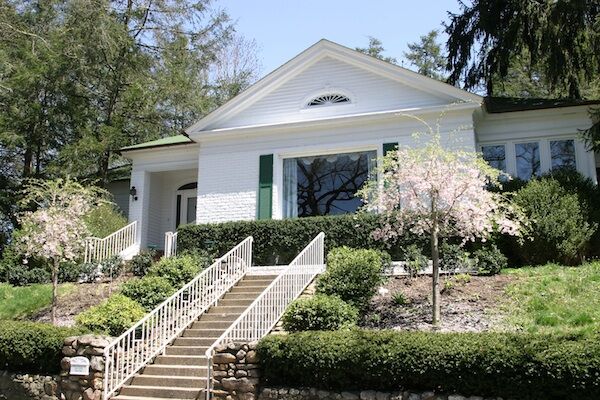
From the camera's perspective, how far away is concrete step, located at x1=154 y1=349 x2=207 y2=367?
1002 centimetres

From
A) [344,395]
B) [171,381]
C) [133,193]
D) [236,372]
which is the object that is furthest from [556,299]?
[133,193]

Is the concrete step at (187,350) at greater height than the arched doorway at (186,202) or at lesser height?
lesser

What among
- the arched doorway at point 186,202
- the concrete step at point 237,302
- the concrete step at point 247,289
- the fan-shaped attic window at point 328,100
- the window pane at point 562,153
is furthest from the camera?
the arched doorway at point 186,202

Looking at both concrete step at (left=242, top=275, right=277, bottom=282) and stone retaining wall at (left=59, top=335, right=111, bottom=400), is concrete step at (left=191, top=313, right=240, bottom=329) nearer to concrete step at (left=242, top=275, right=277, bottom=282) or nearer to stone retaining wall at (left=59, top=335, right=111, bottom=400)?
concrete step at (left=242, top=275, right=277, bottom=282)

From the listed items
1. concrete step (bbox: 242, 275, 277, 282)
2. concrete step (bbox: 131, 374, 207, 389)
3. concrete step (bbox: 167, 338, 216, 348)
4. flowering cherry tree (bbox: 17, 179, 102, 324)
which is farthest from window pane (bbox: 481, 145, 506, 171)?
flowering cherry tree (bbox: 17, 179, 102, 324)

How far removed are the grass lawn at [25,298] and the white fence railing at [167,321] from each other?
4186 millimetres

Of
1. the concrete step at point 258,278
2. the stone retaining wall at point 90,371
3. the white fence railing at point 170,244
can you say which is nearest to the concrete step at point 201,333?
the stone retaining wall at point 90,371

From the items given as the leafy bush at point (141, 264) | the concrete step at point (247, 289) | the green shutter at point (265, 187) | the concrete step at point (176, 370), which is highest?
the green shutter at point (265, 187)

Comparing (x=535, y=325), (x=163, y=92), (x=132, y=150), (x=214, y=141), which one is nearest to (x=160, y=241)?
(x=132, y=150)

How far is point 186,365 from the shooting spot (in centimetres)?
1002

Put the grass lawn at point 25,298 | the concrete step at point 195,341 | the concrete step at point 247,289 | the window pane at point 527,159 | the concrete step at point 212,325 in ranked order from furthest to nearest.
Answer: the window pane at point 527,159 < the grass lawn at point 25,298 < the concrete step at point 247,289 < the concrete step at point 212,325 < the concrete step at point 195,341

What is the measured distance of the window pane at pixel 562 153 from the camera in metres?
15.8

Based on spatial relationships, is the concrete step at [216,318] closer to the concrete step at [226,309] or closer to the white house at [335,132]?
the concrete step at [226,309]

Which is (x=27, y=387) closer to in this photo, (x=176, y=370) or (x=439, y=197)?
(x=176, y=370)
